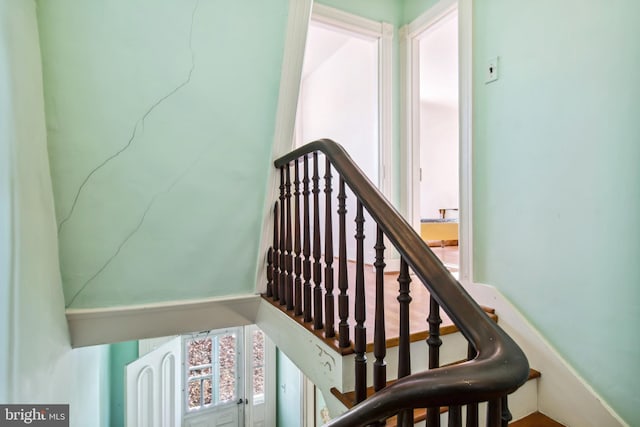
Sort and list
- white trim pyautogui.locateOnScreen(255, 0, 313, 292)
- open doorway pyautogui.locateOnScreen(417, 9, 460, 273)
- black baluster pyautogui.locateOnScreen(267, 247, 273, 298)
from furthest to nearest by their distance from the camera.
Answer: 1. open doorway pyautogui.locateOnScreen(417, 9, 460, 273)
2. black baluster pyautogui.locateOnScreen(267, 247, 273, 298)
3. white trim pyautogui.locateOnScreen(255, 0, 313, 292)

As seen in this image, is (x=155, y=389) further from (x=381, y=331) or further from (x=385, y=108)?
(x=385, y=108)

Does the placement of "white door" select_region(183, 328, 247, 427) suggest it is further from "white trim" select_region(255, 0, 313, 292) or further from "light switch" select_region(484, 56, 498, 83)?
"light switch" select_region(484, 56, 498, 83)

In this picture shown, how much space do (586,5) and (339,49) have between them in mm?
2261

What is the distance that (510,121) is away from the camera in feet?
5.42

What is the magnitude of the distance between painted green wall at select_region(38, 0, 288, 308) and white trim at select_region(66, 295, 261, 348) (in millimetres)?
56

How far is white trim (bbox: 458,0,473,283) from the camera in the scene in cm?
185

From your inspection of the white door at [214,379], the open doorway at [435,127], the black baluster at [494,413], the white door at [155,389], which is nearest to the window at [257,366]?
the white door at [214,379]

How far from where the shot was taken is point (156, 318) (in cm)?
175

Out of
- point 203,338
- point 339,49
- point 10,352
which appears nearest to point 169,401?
point 203,338

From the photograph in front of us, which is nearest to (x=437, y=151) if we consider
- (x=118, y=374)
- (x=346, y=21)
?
(x=346, y=21)

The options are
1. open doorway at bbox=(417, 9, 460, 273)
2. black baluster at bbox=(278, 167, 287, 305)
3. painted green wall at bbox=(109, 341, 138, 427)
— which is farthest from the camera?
open doorway at bbox=(417, 9, 460, 273)

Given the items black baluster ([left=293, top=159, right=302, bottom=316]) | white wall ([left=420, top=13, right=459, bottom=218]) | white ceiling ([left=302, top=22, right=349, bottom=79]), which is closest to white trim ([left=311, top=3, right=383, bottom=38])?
white ceiling ([left=302, top=22, right=349, bottom=79])

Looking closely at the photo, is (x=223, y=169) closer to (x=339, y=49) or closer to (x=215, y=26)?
(x=215, y=26)

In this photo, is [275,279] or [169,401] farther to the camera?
[169,401]
